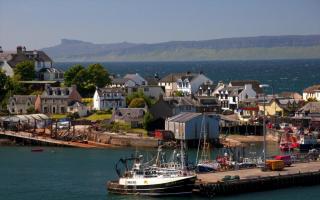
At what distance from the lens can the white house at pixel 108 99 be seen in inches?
3342

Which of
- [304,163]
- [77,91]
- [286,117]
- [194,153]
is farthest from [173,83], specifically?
[304,163]

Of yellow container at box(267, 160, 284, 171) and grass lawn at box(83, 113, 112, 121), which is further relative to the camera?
grass lawn at box(83, 113, 112, 121)

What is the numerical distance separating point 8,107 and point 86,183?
38.1 metres

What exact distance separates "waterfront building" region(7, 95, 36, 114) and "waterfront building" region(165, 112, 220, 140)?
21.9m

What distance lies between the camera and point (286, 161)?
2141 inches

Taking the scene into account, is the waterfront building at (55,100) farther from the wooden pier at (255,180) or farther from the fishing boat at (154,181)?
the fishing boat at (154,181)

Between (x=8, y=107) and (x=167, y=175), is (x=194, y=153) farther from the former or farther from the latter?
(x=8, y=107)

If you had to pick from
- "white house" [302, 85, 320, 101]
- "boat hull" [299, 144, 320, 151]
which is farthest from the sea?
"white house" [302, 85, 320, 101]

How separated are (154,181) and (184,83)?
56.3 metres

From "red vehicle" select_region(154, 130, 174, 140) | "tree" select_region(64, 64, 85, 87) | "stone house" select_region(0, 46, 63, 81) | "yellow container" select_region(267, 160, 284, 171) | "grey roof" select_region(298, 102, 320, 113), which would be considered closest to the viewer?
"yellow container" select_region(267, 160, 284, 171)

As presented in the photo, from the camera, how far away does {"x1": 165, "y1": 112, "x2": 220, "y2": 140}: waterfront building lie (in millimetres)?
68625

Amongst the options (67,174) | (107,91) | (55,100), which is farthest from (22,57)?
(67,174)

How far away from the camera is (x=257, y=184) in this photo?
158ft

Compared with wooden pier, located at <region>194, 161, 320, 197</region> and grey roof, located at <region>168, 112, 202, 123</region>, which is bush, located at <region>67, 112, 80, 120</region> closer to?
grey roof, located at <region>168, 112, 202, 123</region>
